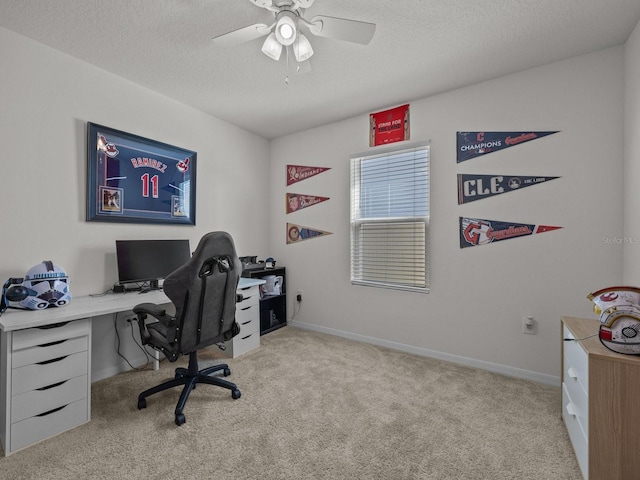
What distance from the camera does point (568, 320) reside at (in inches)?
69.7

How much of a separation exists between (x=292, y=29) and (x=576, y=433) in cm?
271

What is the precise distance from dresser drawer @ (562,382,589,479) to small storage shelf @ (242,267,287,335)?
2.80 meters

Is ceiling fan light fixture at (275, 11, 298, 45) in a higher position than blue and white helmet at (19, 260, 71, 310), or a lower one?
higher

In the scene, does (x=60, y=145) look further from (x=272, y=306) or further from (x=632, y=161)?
(x=632, y=161)

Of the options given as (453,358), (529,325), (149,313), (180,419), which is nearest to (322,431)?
(180,419)

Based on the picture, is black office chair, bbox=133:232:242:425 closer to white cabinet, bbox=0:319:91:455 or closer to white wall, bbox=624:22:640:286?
white cabinet, bbox=0:319:91:455

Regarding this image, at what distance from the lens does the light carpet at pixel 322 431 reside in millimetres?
1440

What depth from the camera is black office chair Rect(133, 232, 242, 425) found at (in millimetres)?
1800

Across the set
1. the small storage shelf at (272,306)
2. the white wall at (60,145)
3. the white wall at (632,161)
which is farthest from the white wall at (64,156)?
the white wall at (632,161)

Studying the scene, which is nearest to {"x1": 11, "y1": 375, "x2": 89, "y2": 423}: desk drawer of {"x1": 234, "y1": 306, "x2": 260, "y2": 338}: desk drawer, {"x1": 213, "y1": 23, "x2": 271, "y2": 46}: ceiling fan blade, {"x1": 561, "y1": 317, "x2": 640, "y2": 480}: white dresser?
{"x1": 234, "y1": 306, "x2": 260, "y2": 338}: desk drawer

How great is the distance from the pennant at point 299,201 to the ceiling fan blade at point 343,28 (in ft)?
6.54

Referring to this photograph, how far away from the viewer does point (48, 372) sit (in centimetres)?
167

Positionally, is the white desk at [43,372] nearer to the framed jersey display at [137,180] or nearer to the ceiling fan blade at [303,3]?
the framed jersey display at [137,180]

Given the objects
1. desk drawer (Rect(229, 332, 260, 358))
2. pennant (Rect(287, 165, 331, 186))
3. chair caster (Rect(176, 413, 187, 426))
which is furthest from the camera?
pennant (Rect(287, 165, 331, 186))
